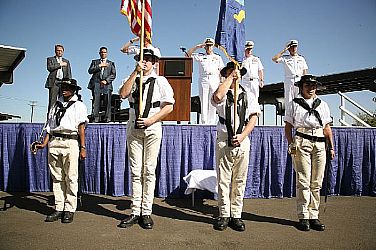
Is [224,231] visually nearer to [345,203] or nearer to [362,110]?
[345,203]

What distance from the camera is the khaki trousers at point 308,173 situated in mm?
4352

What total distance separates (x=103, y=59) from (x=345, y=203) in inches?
222

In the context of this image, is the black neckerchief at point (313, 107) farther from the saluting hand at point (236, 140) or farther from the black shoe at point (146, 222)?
the black shoe at point (146, 222)

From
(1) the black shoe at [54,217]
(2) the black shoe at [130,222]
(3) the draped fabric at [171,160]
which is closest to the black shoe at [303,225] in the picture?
(2) the black shoe at [130,222]

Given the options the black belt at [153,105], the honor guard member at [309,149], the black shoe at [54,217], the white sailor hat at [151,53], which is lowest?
the black shoe at [54,217]

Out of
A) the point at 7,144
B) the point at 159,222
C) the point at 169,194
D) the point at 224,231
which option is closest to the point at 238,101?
the point at 224,231

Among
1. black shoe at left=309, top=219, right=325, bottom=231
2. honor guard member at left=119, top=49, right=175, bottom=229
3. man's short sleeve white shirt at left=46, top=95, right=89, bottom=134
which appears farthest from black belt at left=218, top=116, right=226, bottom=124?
man's short sleeve white shirt at left=46, top=95, right=89, bottom=134

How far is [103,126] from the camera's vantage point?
6367 mm

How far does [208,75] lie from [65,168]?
388 cm

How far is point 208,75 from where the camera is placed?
738cm

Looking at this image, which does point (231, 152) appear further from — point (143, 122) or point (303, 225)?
point (303, 225)

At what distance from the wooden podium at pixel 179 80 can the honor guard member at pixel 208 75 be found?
1.10 ft

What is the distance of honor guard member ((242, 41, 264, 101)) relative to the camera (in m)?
7.79

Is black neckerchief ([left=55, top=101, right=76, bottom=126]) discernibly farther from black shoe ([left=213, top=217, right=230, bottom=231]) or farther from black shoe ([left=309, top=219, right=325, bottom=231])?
black shoe ([left=309, top=219, right=325, bottom=231])
